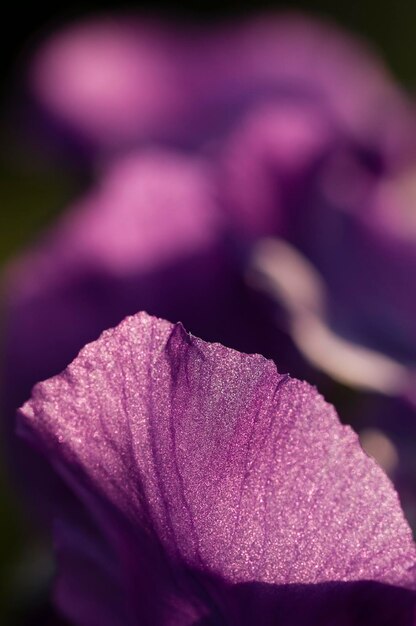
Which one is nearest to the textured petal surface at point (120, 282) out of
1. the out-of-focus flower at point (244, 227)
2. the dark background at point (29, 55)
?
the out-of-focus flower at point (244, 227)

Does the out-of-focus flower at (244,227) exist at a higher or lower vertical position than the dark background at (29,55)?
lower

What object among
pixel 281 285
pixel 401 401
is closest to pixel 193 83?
Answer: pixel 281 285

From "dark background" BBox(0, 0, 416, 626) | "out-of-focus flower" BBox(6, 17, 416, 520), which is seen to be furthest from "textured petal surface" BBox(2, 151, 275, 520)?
"dark background" BBox(0, 0, 416, 626)

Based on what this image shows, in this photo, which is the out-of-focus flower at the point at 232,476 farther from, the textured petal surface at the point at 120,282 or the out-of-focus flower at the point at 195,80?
the out-of-focus flower at the point at 195,80

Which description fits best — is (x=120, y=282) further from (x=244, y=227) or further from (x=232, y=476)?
(x=232, y=476)

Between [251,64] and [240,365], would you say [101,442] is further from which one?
[251,64]

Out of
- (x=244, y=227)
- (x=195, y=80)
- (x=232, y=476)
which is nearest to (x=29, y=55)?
(x=195, y=80)
